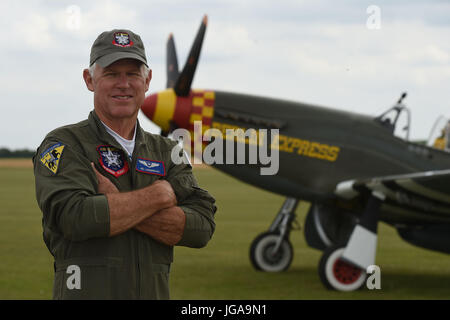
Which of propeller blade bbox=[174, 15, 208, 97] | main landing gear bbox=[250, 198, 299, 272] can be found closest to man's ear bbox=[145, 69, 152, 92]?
propeller blade bbox=[174, 15, 208, 97]

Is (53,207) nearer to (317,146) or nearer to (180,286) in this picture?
(180,286)

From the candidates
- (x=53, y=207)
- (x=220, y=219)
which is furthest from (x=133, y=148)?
(x=220, y=219)

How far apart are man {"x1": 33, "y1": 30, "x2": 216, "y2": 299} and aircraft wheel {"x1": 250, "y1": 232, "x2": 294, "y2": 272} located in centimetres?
736

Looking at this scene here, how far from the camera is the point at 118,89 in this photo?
7.88 ft

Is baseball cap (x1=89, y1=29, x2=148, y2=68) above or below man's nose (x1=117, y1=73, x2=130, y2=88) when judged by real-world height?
above

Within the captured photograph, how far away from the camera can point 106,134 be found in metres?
2.40

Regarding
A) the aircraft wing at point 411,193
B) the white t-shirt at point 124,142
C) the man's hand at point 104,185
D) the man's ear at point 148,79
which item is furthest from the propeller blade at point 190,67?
the man's hand at point 104,185

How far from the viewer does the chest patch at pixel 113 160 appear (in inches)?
93.5

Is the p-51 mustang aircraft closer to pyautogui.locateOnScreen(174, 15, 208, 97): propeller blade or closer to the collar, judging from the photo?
pyautogui.locateOnScreen(174, 15, 208, 97): propeller blade

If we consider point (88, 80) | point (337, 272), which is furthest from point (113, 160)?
point (337, 272)

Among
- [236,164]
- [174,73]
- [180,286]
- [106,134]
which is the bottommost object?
[180,286]

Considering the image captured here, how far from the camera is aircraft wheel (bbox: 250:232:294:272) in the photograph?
9.80 metres

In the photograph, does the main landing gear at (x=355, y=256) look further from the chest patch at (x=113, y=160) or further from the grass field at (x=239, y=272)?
the chest patch at (x=113, y=160)

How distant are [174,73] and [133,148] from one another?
8273 mm
